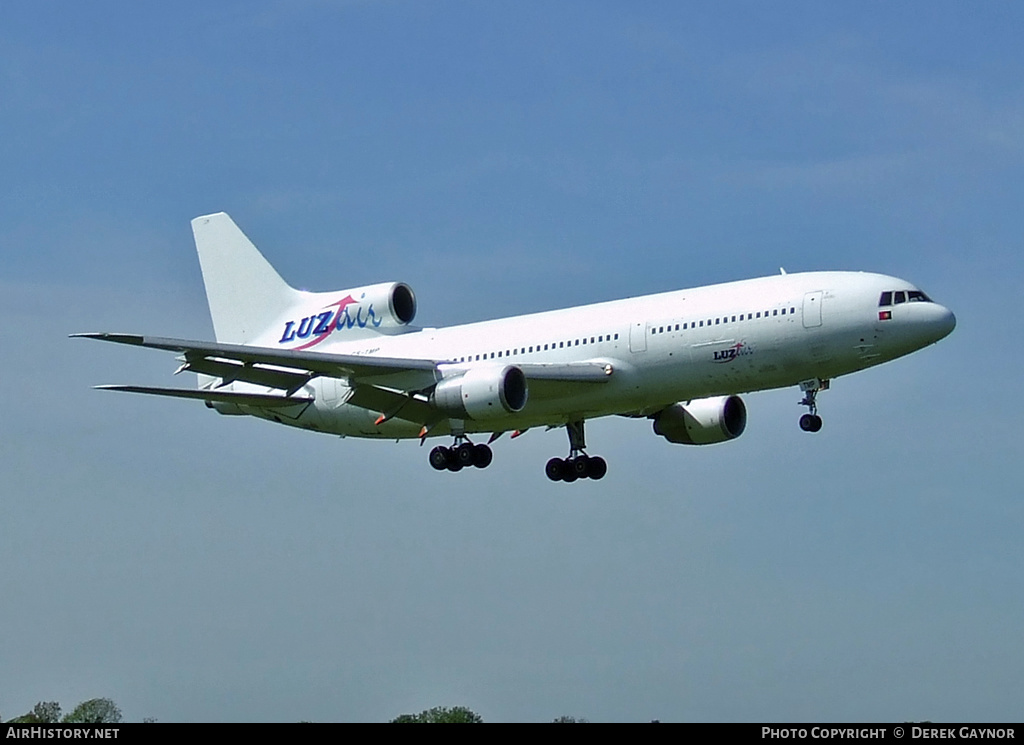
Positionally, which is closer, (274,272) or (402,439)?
(402,439)

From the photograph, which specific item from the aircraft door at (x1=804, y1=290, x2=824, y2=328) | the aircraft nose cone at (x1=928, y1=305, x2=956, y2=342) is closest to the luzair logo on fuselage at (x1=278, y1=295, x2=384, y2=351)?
the aircraft door at (x1=804, y1=290, x2=824, y2=328)

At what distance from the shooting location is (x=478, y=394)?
45.5 meters

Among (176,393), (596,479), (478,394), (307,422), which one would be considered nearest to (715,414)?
(596,479)

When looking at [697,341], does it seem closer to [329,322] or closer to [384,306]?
[384,306]

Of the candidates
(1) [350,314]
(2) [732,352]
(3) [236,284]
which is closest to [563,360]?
(2) [732,352]

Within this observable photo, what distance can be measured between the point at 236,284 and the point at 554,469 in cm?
1328

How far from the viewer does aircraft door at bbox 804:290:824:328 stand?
43125mm

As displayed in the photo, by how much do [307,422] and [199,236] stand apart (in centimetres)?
1077

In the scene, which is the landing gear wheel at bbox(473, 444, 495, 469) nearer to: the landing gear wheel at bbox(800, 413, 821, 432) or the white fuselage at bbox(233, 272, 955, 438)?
the white fuselage at bbox(233, 272, 955, 438)

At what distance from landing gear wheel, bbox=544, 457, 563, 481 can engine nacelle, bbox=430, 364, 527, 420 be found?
613 cm

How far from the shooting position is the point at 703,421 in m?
50.6

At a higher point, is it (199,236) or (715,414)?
(199,236)
